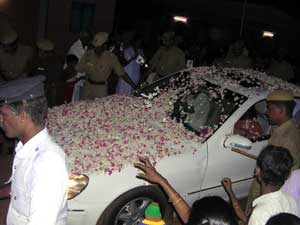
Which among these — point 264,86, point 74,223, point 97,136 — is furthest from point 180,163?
point 264,86

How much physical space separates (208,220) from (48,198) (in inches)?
31.1

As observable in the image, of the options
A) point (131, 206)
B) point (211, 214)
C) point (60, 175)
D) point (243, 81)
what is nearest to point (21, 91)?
point (60, 175)

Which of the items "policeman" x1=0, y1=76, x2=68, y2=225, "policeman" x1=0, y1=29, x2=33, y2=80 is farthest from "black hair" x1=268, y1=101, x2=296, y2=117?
"policeman" x1=0, y1=29, x2=33, y2=80

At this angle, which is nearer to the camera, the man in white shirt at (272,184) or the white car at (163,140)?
the man in white shirt at (272,184)

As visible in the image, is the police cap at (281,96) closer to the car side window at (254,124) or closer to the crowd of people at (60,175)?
the crowd of people at (60,175)

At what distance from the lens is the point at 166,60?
10289 millimetres

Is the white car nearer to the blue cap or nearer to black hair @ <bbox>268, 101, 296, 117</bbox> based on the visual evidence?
black hair @ <bbox>268, 101, 296, 117</bbox>

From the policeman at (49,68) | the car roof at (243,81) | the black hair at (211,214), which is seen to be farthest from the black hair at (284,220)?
the policeman at (49,68)

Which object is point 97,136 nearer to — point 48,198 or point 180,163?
point 180,163

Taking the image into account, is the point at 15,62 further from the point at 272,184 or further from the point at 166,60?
the point at 272,184

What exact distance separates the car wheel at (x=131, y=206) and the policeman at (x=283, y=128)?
39.7 inches

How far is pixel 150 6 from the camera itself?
2427cm

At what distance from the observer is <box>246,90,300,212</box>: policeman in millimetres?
4340

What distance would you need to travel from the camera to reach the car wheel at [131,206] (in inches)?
186
